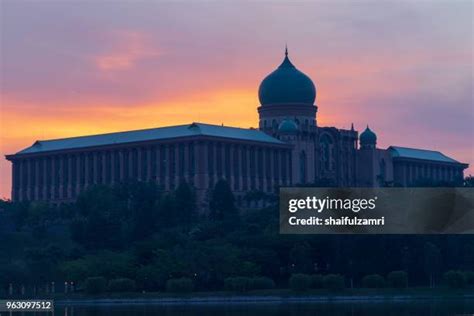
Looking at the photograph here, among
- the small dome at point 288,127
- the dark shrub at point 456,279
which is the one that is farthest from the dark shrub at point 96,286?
the small dome at point 288,127

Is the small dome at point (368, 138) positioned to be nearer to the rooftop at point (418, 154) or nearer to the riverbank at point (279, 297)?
the rooftop at point (418, 154)

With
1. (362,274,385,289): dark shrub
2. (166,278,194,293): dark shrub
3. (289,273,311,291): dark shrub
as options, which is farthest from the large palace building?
(166,278,194,293): dark shrub

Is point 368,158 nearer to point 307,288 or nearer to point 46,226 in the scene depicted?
point 46,226

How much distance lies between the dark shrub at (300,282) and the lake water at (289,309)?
4637 millimetres

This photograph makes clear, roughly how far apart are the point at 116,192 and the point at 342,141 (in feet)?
127

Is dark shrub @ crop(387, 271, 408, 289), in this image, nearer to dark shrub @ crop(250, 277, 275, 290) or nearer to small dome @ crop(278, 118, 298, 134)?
dark shrub @ crop(250, 277, 275, 290)

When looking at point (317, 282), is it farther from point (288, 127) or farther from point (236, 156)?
point (288, 127)

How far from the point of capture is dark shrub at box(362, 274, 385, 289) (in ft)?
351

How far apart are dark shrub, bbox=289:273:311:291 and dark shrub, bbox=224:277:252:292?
3.62m

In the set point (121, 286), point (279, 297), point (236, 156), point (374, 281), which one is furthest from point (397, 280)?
point (236, 156)

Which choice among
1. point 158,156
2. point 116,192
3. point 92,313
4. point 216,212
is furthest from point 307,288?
point 158,156

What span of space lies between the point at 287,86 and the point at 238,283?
211 feet

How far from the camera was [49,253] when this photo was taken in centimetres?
11894

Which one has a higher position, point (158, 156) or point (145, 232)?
point (158, 156)
